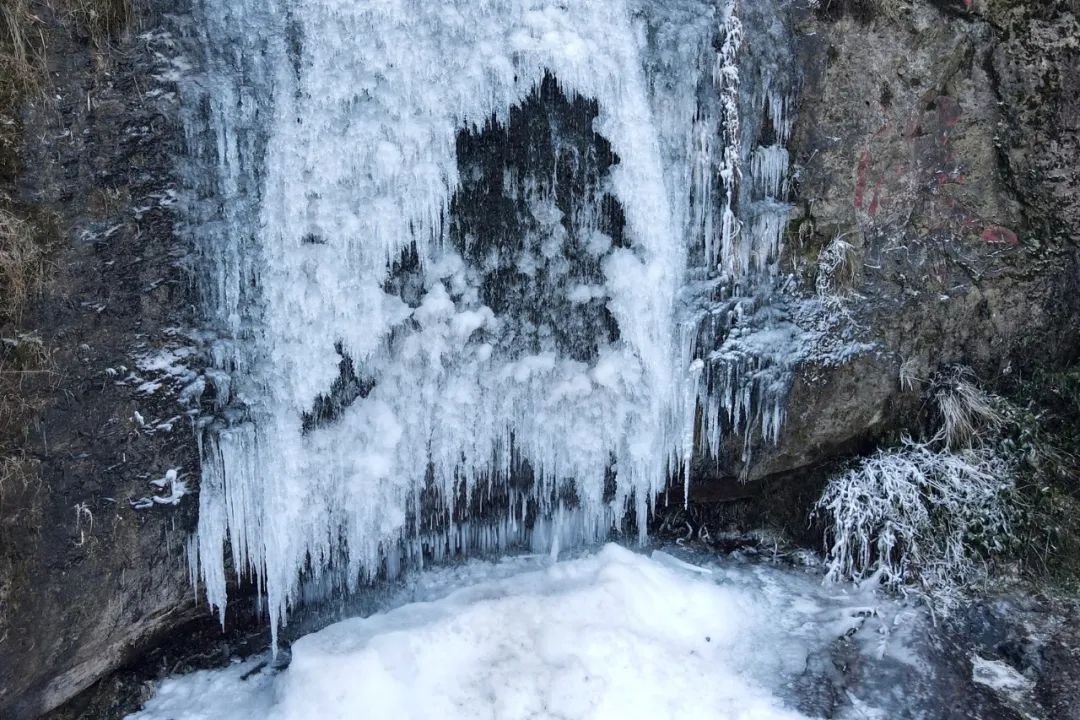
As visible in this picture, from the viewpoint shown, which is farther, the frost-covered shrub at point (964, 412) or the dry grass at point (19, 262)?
the frost-covered shrub at point (964, 412)

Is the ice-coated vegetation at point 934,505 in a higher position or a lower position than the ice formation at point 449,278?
lower

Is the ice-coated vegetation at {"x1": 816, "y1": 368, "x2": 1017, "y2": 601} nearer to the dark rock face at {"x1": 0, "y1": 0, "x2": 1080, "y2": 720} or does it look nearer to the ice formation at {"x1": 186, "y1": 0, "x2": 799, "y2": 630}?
the dark rock face at {"x1": 0, "y1": 0, "x2": 1080, "y2": 720}

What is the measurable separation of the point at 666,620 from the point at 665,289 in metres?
1.83

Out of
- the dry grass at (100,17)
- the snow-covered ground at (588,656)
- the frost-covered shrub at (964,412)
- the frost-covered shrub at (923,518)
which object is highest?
the dry grass at (100,17)

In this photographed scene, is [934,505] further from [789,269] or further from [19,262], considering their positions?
[19,262]

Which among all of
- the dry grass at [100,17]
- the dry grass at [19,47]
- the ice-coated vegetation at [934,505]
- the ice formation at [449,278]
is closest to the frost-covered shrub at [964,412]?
the ice-coated vegetation at [934,505]

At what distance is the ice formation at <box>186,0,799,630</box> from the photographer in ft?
12.5

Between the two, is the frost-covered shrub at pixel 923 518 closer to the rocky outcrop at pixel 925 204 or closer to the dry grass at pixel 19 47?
the rocky outcrop at pixel 925 204

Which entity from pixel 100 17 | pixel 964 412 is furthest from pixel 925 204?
pixel 100 17

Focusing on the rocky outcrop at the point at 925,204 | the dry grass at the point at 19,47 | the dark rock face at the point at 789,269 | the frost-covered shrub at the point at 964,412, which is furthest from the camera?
the frost-covered shrub at the point at 964,412

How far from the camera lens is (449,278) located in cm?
428

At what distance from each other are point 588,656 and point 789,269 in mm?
2474

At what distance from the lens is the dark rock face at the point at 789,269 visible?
3414 millimetres

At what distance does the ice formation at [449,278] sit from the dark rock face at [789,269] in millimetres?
156
